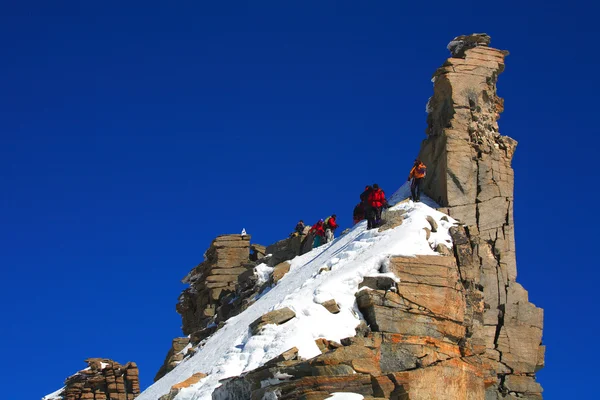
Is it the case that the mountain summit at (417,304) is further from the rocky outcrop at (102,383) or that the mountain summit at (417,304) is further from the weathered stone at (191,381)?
the rocky outcrop at (102,383)

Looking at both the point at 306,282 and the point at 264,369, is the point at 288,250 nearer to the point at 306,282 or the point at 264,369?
the point at 306,282

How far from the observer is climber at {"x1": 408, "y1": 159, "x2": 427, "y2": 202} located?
37.4m

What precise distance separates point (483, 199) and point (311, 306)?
36.2 feet

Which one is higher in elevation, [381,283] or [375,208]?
[375,208]

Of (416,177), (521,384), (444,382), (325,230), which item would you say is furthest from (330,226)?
(444,382)

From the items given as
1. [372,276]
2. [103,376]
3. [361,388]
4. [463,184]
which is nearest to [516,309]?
[463,184]

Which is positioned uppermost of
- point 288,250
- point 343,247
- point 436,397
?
point 288,250

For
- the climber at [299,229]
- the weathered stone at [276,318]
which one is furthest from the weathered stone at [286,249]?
the weathered stone at [276,318]

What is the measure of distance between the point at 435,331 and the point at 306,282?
560 cm

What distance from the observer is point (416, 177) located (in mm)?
37531

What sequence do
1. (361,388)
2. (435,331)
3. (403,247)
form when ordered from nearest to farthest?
1. (361,388)
2. (435,331)
3. (403,247)

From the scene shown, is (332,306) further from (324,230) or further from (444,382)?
(324,230)

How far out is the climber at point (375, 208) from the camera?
35.2 m

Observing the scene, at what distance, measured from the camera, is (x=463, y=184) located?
36.5 meters
